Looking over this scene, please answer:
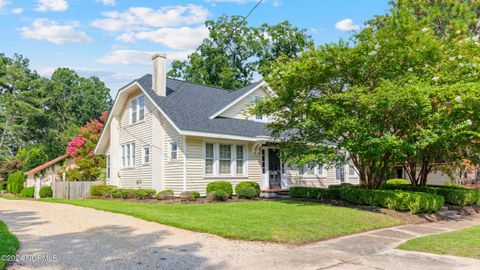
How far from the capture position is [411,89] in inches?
427

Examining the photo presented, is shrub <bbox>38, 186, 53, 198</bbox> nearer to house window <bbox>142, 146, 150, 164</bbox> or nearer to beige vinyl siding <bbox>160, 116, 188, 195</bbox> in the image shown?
house window <bbox>142, 146, 150, 164</bbox>

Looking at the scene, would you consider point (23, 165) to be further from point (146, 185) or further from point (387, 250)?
point (387, 250)

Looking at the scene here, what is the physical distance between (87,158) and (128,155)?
5749 millimetres

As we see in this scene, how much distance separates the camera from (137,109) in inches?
836

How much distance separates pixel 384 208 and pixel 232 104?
32.2 feet

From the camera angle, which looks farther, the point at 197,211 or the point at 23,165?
the point at 23,165

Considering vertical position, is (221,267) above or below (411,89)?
below

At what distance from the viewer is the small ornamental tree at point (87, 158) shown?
82.7 ft

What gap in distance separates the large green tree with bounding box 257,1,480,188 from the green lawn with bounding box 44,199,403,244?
2181mm

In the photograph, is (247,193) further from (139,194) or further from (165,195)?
(139,194)

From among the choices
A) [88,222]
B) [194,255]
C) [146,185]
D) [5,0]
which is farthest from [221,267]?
[146,185]

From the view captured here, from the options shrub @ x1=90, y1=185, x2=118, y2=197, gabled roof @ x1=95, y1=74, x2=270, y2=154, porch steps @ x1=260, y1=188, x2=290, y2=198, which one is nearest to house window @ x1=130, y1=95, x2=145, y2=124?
gabled roof @ x1=95, y1=74, x2=270, y2=154

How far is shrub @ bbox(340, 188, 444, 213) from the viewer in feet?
40.7

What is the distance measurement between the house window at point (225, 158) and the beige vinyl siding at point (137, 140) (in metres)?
3.91
